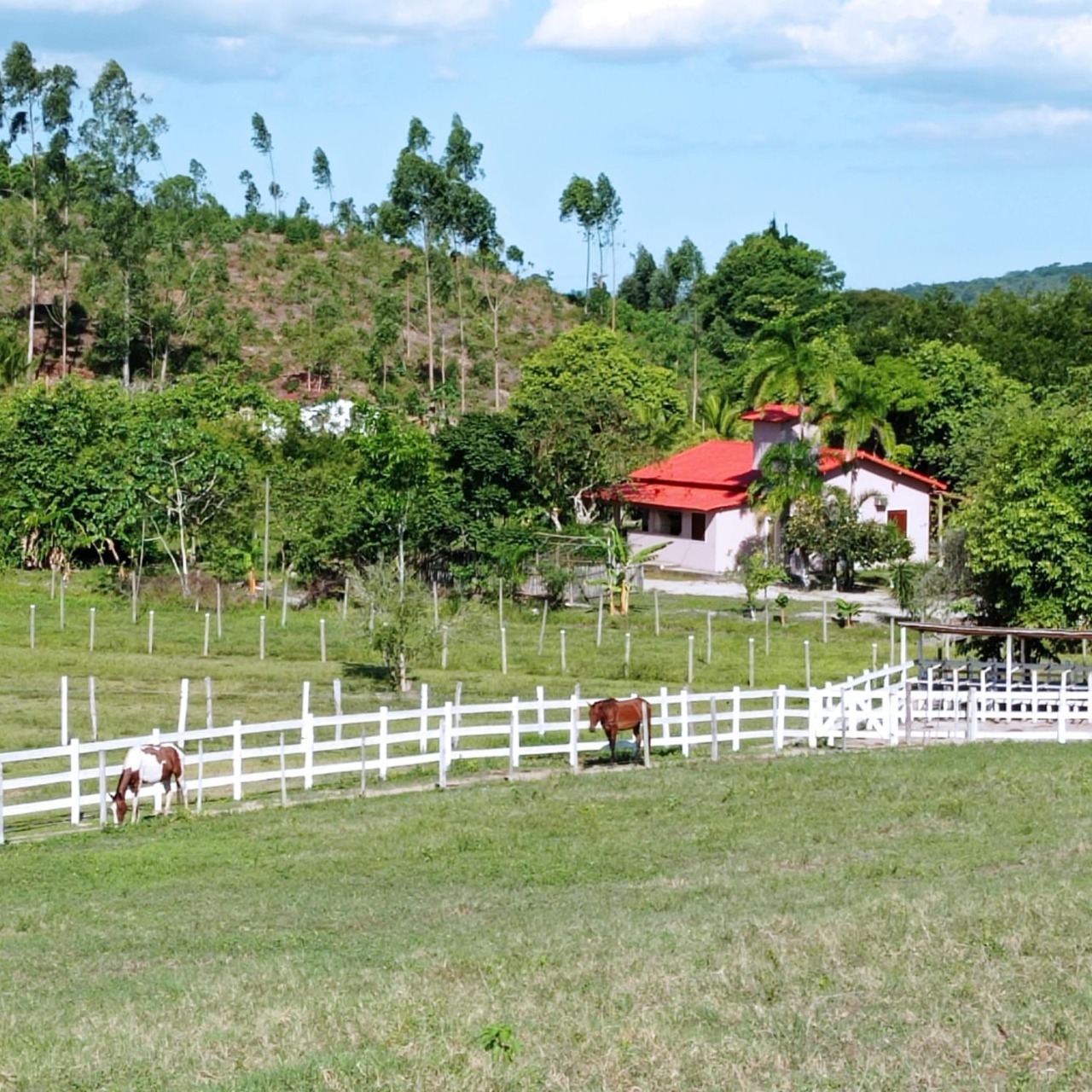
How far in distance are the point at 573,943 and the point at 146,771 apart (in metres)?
10.3

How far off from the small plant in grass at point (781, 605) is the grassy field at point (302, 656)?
346 mm

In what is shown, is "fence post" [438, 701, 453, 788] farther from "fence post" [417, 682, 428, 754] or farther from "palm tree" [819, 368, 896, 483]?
"palm tree" [819, 368, 896, 483]

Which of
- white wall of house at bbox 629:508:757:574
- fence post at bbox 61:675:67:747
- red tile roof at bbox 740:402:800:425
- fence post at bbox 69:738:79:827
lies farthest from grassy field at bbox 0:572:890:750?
red tile roof at bbox 740:402:800:425

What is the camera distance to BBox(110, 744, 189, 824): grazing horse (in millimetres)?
23859

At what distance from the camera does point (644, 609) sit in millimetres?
52875

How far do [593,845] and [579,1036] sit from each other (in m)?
8.98

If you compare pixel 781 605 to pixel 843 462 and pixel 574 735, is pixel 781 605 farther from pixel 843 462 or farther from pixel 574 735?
pixel 574 735

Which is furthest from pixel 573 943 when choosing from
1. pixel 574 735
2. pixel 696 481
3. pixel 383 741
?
pixel 696 481

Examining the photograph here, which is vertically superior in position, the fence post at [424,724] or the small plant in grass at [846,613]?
the small plant in grass at [846,613]

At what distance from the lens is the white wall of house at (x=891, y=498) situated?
216 ft

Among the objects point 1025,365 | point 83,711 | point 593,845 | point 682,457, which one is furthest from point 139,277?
point 593,845

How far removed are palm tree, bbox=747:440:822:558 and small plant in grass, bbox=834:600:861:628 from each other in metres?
9.58

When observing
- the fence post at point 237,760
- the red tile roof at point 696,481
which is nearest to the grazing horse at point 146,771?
the fence post at point 237,760

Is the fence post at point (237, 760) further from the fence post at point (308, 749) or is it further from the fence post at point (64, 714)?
the fence post at point (64, 714)
